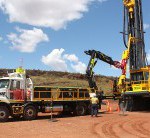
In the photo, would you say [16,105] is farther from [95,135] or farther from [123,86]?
[123,86]

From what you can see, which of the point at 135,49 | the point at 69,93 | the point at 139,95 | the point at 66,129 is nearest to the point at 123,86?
the point at 139,95

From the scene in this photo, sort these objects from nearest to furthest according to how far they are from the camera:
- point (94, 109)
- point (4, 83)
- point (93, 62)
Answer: point (4, 83)
point (94, 109)
point (93, 62)

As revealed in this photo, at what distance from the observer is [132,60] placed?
105 ft

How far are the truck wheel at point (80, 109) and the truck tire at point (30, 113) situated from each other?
424 centimetres

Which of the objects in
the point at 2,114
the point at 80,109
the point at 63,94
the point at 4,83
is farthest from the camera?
the point at 80,109

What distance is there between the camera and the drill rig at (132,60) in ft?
97.6

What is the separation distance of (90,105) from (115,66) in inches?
260

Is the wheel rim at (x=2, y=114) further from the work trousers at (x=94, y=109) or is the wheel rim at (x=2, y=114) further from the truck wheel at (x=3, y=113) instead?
the work trousers at (x=94, y=109)

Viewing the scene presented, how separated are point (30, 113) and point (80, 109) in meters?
5.10

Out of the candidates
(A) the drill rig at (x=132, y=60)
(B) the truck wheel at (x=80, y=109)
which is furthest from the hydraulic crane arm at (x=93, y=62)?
(B) the truck wheel at (x=80, y=109)

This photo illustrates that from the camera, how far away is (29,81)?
75.9 ft

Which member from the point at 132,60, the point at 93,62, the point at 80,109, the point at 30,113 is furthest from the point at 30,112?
the point at 132,60

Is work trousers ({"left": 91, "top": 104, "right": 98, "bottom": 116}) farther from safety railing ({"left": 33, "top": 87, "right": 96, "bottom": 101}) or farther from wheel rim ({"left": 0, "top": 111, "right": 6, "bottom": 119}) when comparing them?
wheel rim ({"left": 0, "top": 111, "right": 6, "bottom": 119})

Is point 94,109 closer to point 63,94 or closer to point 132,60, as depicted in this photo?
point 63,94
